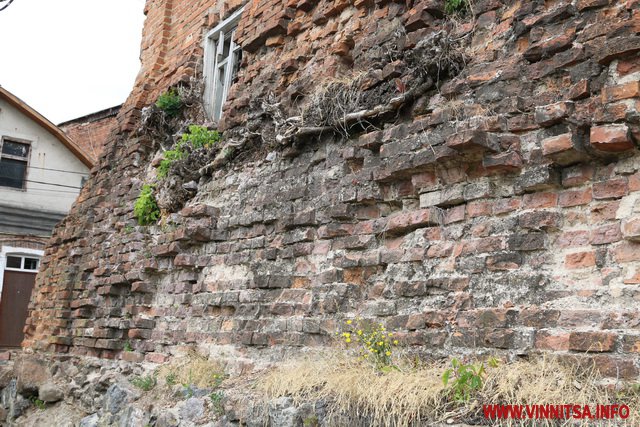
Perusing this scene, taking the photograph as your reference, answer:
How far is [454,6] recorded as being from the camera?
439 centimetres

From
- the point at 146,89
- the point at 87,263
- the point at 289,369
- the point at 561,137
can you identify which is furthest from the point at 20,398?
the point at 561,137

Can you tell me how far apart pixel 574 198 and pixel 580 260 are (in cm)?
33

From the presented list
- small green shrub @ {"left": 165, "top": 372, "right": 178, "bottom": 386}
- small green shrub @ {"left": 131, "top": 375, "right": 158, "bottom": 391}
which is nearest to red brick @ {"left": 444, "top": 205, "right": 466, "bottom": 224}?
small green shrub @ {"left": 165, "top": 372, "right": 178, "bottom": 386}

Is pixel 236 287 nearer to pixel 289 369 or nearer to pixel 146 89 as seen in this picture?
pixel 289 369

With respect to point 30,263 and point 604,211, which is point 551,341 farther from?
point 30,263

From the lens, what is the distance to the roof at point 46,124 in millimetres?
17434

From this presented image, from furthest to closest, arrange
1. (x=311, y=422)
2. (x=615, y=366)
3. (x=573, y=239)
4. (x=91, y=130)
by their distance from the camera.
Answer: (x=91, y=130) < (x=311, y=422) < (x=573, y=239) < (x=615, y=366)

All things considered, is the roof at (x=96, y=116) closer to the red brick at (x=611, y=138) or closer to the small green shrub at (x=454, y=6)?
the small green shrub at (x=454, y=6)

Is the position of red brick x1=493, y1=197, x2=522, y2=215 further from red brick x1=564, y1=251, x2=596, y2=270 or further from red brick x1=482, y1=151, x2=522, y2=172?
red brick x1=564, y1=251, x2=596, y2=270

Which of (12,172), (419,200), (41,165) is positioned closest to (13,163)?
(12,172)

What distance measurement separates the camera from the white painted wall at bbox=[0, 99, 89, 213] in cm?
1758

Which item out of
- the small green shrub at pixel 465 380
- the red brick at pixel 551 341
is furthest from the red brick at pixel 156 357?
the red brick at pixel 551 341

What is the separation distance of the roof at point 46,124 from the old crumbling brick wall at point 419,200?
12273 mm

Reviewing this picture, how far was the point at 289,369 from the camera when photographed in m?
4.18
